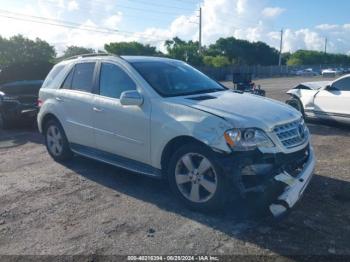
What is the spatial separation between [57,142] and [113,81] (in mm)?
1845

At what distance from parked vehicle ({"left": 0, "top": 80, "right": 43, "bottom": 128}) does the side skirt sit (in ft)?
14.2

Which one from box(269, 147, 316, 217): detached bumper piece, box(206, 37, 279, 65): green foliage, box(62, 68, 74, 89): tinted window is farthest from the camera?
box(206, 37, 279, 65): green foliage

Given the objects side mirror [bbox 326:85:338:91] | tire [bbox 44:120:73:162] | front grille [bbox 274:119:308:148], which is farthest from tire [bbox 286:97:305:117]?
tire [bbox 44:120:73:162]

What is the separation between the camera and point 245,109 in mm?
4082

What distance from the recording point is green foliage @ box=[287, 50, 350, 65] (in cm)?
11099

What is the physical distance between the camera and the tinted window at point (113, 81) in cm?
483

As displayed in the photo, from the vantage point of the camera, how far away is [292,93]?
10.1 meters

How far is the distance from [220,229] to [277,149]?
3.38 feet

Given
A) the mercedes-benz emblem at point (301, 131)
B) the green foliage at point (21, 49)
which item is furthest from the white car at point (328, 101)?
the green foliage at point (21, 49)

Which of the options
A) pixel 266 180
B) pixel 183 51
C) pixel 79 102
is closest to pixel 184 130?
pixel 266 180

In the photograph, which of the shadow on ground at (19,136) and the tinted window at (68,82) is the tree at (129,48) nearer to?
the shadow on ground at (19,136)

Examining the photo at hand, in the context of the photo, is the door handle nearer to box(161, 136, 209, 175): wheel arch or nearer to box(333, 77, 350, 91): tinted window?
box(161, 136, 209, 175): wheel arch

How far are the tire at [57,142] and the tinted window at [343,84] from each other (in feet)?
21.3

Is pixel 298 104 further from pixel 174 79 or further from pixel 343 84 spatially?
pixel 174 79
